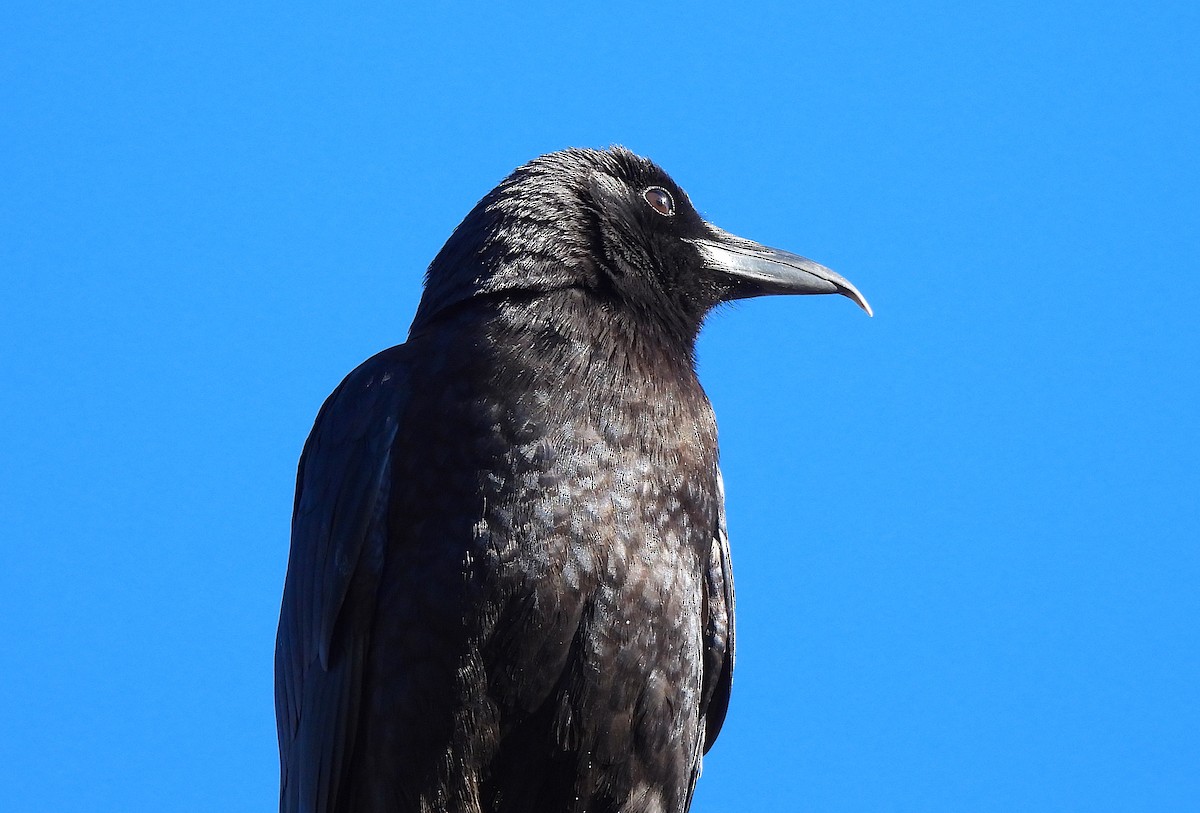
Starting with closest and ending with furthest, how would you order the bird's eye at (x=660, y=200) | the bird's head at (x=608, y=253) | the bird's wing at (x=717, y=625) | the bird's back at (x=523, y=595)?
the bird's back at (x=523, y=595), the bird's head at (x=608, y=253), the bird's wing at (x=717, y=625), the bird's eye at (x=660, y=200)

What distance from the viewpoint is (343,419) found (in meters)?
4.57

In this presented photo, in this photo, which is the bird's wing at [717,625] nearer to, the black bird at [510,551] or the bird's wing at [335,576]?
the black bird at [510,551]

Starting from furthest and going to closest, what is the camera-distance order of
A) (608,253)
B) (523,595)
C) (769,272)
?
(769,272), (608,253), (523,595)

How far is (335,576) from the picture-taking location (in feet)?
14.2

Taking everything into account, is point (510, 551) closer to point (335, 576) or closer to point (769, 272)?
point (335, 576)

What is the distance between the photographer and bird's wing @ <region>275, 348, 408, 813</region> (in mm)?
4242

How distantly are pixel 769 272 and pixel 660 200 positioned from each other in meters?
0.56

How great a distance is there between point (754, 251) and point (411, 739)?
2.52 meters

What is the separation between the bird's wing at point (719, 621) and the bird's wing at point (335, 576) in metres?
1.23

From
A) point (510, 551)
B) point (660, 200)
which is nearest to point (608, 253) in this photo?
point (660, 200)

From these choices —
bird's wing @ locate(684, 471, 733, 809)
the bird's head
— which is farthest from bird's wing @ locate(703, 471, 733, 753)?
the bird's head

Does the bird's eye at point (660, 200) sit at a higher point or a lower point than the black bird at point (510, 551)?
higher

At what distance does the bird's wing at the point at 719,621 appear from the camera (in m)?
4.89

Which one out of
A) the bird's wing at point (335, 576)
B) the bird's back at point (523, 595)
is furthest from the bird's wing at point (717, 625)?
the bird's wing at point (335, 576)
